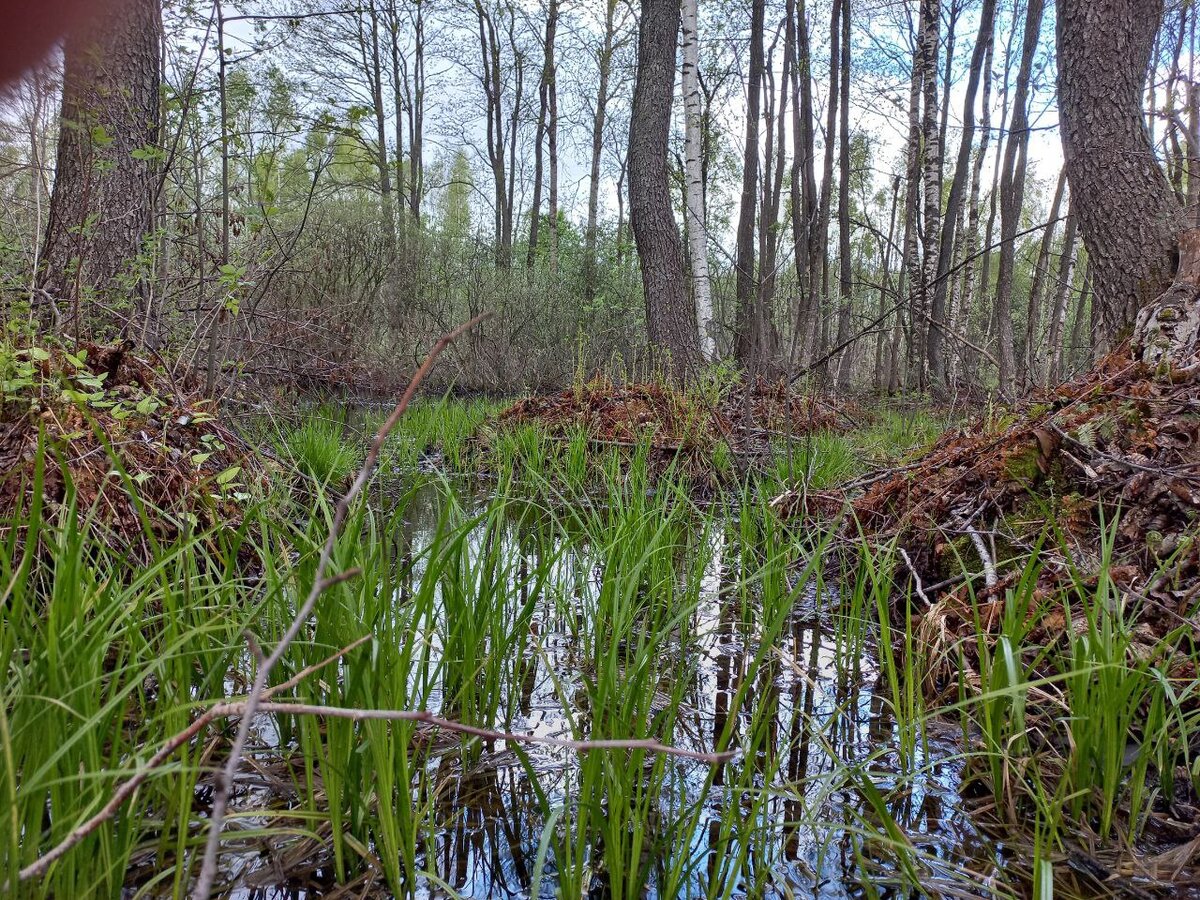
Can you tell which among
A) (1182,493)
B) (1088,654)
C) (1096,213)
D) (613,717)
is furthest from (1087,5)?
(613,717)

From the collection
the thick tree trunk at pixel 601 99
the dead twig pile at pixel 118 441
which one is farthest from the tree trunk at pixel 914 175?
the dead twig pile at pixel 118 441

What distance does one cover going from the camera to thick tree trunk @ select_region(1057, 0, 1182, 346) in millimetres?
4488

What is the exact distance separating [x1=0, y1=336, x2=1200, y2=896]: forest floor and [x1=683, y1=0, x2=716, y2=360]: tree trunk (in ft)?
17.9

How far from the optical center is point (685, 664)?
1839 millimetres

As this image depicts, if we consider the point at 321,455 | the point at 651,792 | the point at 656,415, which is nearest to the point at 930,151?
the point at 656,415

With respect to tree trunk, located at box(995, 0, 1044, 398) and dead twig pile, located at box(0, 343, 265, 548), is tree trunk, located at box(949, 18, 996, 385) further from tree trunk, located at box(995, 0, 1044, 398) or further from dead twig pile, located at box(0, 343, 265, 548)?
dead twig pile, located at box(0, 343, 265, 548)

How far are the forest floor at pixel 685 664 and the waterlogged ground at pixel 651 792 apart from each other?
10 millimetres

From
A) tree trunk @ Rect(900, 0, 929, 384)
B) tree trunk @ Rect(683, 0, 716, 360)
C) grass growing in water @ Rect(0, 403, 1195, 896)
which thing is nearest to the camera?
grass growing in water @ Rect(0, 403, 1195, 896)

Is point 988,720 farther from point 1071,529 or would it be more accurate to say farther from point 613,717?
point 1071,529

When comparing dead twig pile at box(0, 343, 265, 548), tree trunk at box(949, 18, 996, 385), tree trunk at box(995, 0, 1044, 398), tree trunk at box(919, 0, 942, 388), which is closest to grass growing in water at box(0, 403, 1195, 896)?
dead twig pile at box(0, 343, 265, 548)

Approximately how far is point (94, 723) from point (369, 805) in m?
0.62

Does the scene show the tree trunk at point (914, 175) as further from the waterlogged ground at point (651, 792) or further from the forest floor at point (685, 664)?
the waterlogged ground at point (651, 792)

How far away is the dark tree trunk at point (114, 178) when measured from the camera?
3.40 metres

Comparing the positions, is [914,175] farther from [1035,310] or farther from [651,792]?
[651,792]
